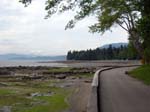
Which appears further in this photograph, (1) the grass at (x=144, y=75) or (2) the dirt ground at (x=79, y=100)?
(1) the grass at (x=144, y=75)

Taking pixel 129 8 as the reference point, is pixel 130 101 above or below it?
below

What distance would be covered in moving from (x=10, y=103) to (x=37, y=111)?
396 centimetres

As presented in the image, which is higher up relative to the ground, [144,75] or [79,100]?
[144,75]

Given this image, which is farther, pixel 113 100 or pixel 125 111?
pixel 113 100

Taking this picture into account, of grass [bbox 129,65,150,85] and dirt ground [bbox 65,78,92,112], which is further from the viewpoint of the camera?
grass [bbox 129,65,150,85]

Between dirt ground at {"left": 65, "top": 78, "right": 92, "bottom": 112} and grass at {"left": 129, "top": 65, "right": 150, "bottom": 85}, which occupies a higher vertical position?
grass at {"left": 129, "top": 65, "right": 150, "bottom": 85}

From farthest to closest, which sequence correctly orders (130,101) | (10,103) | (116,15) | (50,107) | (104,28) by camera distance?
(104,28) < (116,15) < (10,103) < (50,107) < (130,101)

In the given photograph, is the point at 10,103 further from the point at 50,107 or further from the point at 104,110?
the point at 104,110

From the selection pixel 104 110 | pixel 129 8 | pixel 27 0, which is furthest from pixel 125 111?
pixel 129 8

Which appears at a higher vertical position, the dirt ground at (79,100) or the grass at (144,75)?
the grass at (144,75)

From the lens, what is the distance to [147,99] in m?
18.4

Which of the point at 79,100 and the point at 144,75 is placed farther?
the point at 144,75

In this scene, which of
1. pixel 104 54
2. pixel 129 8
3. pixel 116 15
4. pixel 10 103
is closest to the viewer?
pixel 10 103

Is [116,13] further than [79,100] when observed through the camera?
Yes
